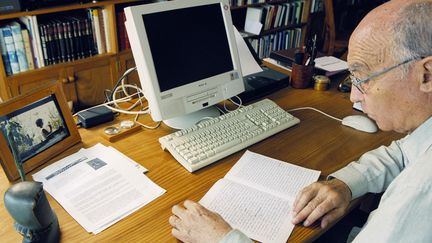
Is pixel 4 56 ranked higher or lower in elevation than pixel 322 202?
higher

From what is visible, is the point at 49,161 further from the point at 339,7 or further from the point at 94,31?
the point at 339,7

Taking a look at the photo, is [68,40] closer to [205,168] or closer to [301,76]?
[301,76]

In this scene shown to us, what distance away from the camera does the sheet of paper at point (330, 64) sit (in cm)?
174

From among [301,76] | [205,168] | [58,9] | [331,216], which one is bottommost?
[331,216]

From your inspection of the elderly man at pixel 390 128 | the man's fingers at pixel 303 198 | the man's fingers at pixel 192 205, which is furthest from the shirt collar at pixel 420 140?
the man's fingers at pixel 192 205

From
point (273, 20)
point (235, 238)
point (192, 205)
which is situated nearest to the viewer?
point (235, 238)

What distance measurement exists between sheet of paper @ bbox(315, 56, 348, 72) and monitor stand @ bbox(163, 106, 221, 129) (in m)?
0.68

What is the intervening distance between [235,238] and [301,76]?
3.26 feet

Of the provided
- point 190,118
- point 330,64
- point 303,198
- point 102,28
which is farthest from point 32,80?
point 303,198

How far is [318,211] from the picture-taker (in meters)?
0.89

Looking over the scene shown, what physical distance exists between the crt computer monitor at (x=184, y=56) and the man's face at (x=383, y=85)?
0.55 m

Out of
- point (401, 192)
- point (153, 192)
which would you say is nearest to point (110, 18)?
point (153, 192)

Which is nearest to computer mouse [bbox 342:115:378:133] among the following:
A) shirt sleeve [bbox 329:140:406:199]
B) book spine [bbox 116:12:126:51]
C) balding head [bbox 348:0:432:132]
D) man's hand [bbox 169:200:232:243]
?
shirt sleeve [bbox 329:140:406:199]

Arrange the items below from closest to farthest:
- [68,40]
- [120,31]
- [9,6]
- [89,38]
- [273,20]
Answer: [9,6], [68,40], [89,38], [120,31], [273,20]
